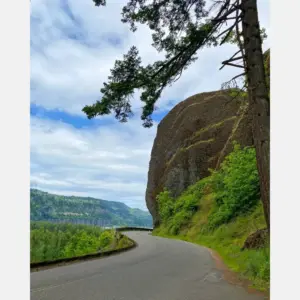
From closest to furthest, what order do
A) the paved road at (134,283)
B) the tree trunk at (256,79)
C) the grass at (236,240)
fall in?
the tree trunk at (256,79), the paved road at (134,283), the grass at (236,240)

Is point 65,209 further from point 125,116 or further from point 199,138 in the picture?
point 125,116

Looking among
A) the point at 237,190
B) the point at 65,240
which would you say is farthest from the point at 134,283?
the point at 65,240

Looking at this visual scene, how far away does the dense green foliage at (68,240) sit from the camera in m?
13.9

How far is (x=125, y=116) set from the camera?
6.82 metres

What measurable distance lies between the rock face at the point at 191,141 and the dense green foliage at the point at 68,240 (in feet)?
48.2

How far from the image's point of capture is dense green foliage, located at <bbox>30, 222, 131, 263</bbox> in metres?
13.9

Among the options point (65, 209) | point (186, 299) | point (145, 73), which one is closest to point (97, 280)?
point (186, 299)

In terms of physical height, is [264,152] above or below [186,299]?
above

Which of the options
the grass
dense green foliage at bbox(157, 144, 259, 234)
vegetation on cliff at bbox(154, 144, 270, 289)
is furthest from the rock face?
dense green foliage at bbox(157, 144, 259, 234)

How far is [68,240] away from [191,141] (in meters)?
20.4

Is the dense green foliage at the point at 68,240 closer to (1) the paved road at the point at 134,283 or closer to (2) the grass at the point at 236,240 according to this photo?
(2) the grass at the point at 236,240

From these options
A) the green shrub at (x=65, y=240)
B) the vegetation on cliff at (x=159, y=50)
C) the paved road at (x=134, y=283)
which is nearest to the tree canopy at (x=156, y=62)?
the vegetation on cliff at (x=159, y=50)

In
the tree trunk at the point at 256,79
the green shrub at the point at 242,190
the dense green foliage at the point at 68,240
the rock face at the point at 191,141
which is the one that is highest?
the rock face at the point at 191,141
